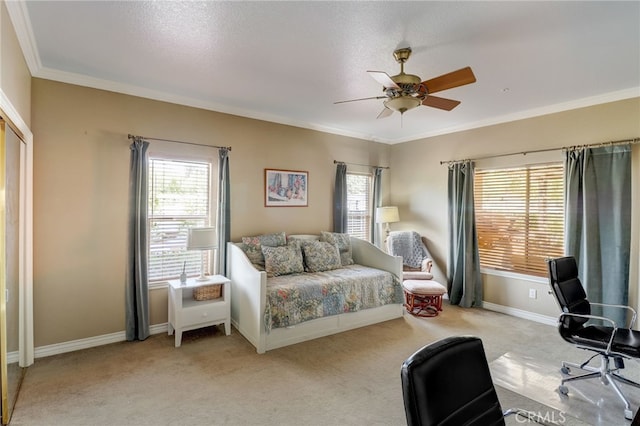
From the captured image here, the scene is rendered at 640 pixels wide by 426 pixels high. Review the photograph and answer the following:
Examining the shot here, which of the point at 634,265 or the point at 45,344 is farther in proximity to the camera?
the point at 634,265

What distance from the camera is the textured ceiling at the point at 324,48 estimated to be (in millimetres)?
2090

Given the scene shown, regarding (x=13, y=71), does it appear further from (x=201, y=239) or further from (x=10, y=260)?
(x=201, y=239)

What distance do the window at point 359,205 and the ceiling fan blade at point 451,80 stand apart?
2985 mm

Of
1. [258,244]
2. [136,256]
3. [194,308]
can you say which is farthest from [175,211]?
[194,308]

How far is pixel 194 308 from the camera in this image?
333 centimetres

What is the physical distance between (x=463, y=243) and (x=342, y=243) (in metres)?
1.77

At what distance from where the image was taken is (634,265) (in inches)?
133

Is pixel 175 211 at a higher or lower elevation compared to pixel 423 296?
higher

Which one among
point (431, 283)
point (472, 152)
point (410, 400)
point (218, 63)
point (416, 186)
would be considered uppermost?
point (218, 63)

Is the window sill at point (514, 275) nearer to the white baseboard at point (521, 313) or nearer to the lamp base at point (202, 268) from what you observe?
the white baseboard at point (521, 313)

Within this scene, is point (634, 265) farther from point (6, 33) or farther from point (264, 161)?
point (6, 33)

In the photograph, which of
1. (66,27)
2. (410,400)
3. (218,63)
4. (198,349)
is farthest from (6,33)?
(410,400)

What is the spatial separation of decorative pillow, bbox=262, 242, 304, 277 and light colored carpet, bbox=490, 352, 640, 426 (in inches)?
89.8

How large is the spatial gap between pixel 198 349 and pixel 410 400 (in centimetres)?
280
